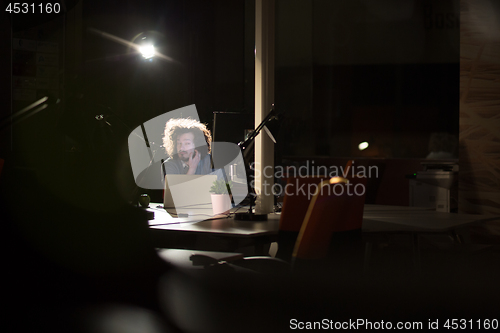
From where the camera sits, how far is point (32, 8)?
7.40 feet

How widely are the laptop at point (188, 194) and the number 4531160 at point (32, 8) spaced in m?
1.04

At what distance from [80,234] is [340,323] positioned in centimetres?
75

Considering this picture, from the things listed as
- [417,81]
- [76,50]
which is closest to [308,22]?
[417,81]

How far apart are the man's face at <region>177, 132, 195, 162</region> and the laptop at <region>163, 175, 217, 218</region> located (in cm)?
65

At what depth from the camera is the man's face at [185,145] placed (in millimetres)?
3393

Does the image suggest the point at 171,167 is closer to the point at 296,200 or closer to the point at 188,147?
the point at 188,147

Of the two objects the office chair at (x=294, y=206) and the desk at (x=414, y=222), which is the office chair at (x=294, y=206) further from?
the desk at (x=414, y=222)

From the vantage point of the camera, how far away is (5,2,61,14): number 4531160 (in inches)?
75.9

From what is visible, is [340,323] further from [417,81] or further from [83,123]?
[417,81]

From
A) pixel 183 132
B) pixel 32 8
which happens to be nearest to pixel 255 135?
pixel 183 132

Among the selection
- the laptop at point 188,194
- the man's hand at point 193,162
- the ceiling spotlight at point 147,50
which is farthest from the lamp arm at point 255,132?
the ceiling spotlight at point 147,50

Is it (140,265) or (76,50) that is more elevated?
(76,50)

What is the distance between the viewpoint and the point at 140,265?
143 cm

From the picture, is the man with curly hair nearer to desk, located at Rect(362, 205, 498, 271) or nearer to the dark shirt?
the dark shirt
